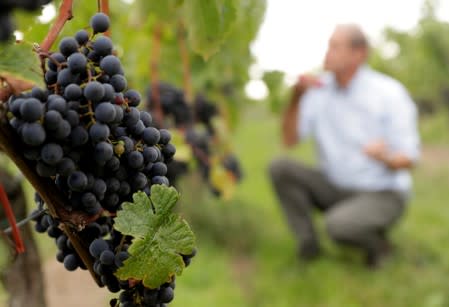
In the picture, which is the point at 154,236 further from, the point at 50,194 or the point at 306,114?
the point at 306,114

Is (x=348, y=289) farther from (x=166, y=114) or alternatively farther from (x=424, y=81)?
(x=424, y=81)

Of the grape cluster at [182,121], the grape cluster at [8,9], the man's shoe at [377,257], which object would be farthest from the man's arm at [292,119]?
the grape cluster at [8,9]

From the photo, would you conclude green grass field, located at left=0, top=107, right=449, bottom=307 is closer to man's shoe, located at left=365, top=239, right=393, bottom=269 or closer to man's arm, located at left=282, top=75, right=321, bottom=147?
man's shoe, located at left=365, top=239, right=393, bottom=269

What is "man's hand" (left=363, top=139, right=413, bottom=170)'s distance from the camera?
3662 millimetres

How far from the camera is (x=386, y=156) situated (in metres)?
3.78

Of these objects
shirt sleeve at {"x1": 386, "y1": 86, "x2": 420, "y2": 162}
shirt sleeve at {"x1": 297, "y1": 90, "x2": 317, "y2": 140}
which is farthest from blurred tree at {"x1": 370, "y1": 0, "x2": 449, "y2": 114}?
shirt sleeve at {"x1": 386, "y1": 86, "x2": 420, "y2": 162}

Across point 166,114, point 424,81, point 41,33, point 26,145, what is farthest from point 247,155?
point 26,145

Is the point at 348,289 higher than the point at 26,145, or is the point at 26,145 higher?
the point at 348,289

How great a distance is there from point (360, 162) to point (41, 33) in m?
3.15

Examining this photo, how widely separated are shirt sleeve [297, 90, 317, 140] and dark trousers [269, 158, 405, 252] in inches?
11.1

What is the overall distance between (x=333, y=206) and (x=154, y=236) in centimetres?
361

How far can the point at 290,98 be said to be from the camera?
4418mm

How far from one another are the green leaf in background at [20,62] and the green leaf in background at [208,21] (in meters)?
0.42

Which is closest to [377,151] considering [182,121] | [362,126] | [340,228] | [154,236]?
[362,126]
